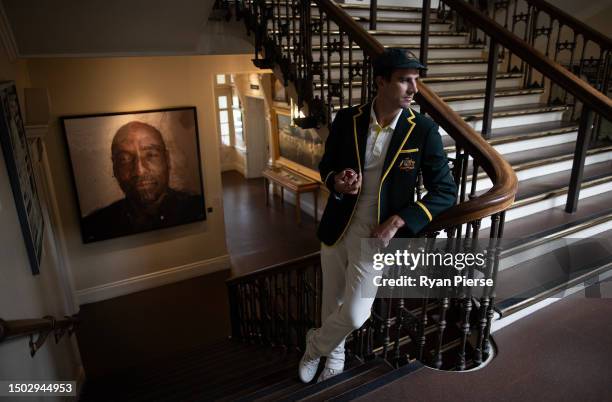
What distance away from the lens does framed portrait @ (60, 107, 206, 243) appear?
16.0 feet

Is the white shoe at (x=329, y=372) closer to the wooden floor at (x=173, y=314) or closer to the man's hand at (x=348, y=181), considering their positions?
the man's hand at (x=348, y=181)

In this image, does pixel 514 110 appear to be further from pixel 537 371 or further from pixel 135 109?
pixel 135 109

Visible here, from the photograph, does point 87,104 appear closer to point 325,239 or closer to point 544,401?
point 325,239

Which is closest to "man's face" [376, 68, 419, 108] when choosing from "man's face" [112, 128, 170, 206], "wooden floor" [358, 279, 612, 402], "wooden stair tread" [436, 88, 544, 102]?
"wooden floor" [358, 279, 612, 402]

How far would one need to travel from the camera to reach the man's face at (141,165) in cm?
509

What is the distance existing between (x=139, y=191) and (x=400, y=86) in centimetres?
446

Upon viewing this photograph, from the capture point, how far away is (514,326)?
2.09m

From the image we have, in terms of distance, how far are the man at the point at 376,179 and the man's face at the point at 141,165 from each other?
388 centimetres

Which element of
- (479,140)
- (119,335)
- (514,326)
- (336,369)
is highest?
(479,140)

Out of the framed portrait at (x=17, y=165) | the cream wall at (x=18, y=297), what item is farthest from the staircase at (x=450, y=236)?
the framed portrait at (x=17, y=165)

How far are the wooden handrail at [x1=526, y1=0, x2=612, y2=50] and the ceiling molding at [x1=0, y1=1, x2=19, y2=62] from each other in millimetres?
4108

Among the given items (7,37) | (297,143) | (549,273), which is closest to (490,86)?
(549,273)

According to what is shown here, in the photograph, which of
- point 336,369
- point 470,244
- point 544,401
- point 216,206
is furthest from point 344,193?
point 216,206

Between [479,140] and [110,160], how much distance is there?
447 centimetres
